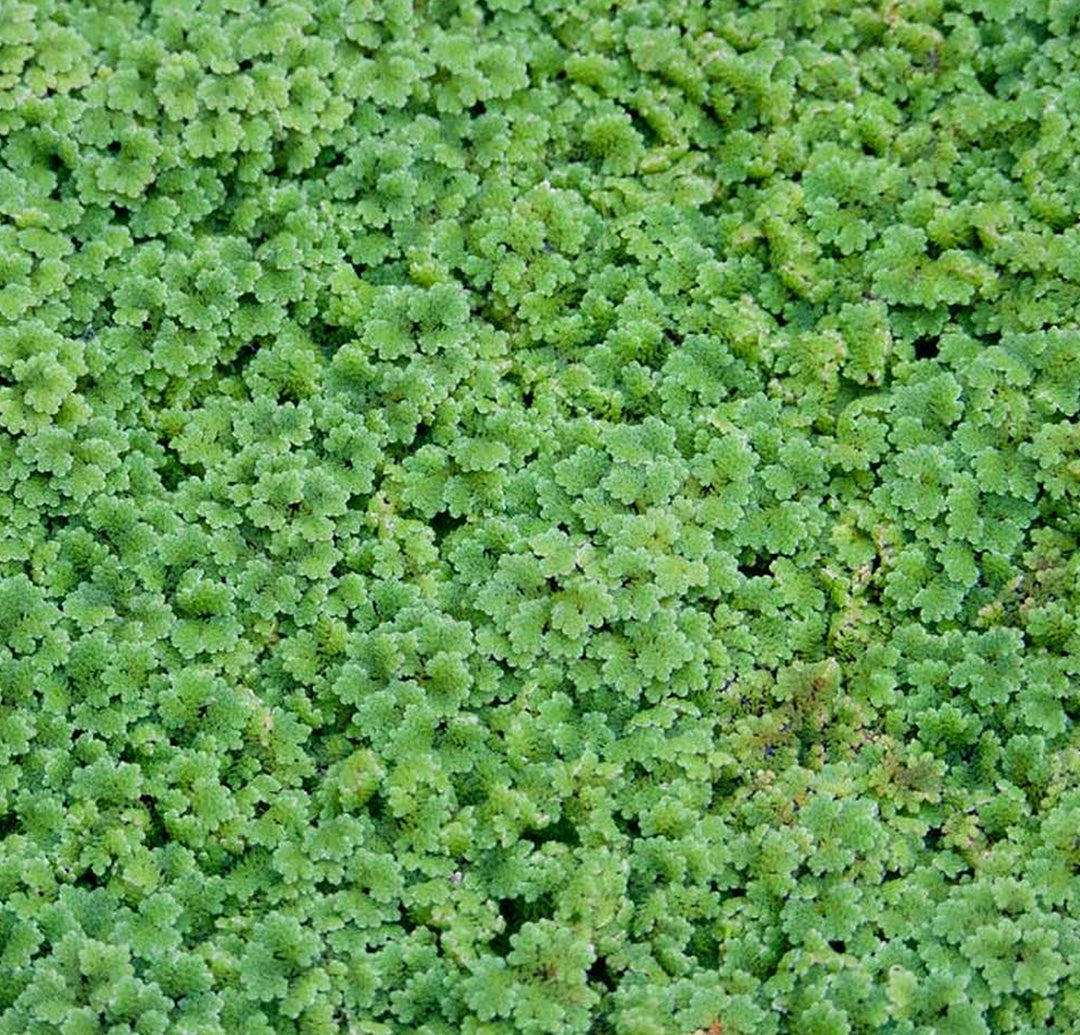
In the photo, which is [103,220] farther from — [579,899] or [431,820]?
[579,899]

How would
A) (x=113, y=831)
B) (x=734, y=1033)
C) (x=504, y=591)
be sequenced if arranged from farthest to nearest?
(x=504, y=591), (x=113, y=831), (x=734, y=1033)

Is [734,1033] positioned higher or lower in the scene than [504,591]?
lower

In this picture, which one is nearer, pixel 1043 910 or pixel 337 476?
pixel 1043 910

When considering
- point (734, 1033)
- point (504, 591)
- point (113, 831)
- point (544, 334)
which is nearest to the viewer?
point (734, 1033)

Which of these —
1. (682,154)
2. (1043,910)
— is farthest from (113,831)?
(682,154)

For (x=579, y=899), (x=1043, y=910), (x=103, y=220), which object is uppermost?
(x=103, y=220)

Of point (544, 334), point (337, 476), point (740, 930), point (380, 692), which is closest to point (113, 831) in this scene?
point (380, 692)
